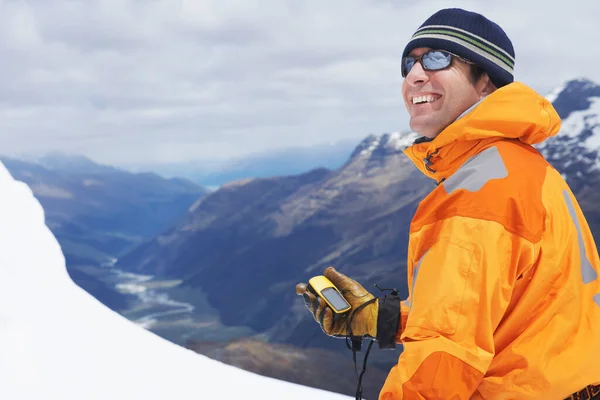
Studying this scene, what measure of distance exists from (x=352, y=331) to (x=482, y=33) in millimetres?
2130

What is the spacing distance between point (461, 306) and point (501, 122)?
37.8 inches

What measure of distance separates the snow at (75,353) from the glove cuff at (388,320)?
4.53 meters

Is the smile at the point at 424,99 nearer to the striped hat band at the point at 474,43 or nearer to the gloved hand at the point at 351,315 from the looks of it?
the striped hat band at the point at 474,43

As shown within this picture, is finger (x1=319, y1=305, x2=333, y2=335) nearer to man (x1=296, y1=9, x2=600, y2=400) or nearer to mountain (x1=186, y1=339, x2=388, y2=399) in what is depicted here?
man (x1=296, y1=9, x2=600, y2=400)

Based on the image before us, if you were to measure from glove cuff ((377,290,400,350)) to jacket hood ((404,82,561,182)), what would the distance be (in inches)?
50.2

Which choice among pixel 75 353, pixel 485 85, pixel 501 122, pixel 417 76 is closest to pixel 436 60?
pixel 417 76

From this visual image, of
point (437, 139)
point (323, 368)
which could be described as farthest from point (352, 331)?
point (323, 368)

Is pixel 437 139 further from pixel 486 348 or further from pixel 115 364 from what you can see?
pixel 115 364

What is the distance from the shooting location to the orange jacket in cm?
242

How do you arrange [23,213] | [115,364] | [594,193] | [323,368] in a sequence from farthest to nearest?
1. [594,193]
2. [323,368]
3. [23,213]
4. [115,364]

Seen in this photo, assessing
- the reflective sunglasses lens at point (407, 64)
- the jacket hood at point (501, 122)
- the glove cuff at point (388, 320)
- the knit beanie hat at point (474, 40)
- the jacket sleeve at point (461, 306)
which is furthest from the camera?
the glove cuff at point (388, 320)

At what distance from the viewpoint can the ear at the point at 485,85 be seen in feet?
10.1

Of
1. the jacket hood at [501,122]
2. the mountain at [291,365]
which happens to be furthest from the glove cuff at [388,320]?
the mountain at [291,365]

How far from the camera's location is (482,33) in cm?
304
